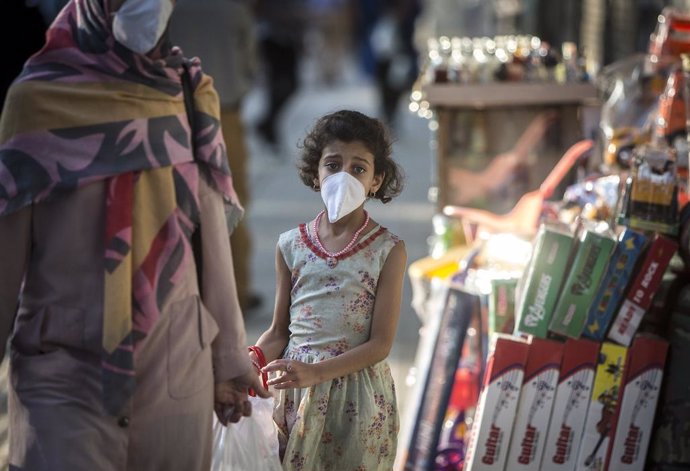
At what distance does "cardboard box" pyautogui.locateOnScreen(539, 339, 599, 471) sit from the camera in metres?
3.45

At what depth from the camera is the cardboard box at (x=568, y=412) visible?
11.3 ft

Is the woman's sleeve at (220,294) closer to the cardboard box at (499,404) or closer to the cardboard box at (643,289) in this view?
the cardboard box at (499,404)

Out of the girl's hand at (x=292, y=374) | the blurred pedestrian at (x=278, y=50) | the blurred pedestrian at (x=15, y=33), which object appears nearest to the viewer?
the girl's hand at (x=292, y=374)

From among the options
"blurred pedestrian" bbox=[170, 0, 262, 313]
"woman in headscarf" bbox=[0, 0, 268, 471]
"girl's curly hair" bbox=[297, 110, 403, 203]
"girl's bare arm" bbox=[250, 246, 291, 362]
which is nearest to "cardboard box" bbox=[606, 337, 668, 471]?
"girl's curly hair" bbox=[297, 110, 403, 203]

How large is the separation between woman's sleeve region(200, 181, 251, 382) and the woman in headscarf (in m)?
0.05

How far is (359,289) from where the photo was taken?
2.87 m

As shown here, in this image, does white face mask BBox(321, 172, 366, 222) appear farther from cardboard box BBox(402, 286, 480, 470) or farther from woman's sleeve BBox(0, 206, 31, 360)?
cardboard box BBox(402, 286, 480, 470)

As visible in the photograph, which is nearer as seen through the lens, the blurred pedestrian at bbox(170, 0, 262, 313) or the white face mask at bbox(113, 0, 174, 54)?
the white face mask at bbox(113, 0, 174, 54)

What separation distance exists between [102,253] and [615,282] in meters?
1.51

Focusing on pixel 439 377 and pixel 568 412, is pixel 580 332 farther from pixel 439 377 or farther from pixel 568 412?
pixel 439 377

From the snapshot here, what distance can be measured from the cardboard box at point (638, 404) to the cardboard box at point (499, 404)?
0.94 ft

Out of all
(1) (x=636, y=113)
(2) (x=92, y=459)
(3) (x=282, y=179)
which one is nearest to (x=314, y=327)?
(2) (x=92, y=459)

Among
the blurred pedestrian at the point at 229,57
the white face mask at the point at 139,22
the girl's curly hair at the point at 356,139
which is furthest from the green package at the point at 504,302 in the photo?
the blurred pedestrian at the point at 229,57

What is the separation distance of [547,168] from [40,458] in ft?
11.4
